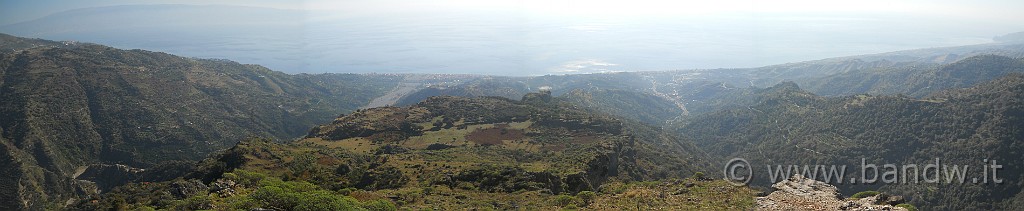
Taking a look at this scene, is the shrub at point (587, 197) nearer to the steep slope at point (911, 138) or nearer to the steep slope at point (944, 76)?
the steep slope at point (911, 138)

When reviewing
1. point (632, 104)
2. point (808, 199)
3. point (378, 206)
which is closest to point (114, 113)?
point (378, 206)

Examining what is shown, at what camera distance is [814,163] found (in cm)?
8581

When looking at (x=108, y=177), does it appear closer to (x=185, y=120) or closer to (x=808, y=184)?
(x=185, y=120)

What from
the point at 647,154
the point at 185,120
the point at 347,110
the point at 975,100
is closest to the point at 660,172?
the point at 647,154

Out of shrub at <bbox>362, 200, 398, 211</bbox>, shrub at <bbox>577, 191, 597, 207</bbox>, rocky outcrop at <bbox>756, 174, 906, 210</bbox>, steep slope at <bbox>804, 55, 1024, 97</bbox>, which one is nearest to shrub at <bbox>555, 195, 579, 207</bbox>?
shrub at <bbox>577, 191, 597, 207</bbox>

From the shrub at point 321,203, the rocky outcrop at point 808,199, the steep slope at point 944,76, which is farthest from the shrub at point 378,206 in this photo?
the steep slope at point 944,76

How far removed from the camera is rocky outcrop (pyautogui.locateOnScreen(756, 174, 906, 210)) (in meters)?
18.6

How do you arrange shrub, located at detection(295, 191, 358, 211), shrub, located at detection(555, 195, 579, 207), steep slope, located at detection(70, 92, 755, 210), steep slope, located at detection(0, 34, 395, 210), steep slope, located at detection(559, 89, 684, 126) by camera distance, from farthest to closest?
steep slope, located at detection(559, 89, 684, 126) < steep slope, located at detection(0, 34, 395, 210) < shrub, located at detection(555, 195, 579, 207) < steep slope, located at detection(70, 92, 755, 210) < shrub, located at detection(295, 191, 358, 211)

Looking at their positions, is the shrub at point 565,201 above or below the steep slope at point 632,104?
above

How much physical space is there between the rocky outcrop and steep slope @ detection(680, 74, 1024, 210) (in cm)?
5685

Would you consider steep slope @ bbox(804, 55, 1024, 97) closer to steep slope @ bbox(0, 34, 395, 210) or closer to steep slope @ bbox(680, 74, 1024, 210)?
steep slope @ bbox(680, 74, 1024, 210)

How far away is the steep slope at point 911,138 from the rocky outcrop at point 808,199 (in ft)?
187

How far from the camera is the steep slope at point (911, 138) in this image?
68.2 m

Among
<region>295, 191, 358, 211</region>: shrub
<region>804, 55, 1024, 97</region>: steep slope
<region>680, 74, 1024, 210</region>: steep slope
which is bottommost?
<region>680, 74, 1024, 210</region>: steep slope
